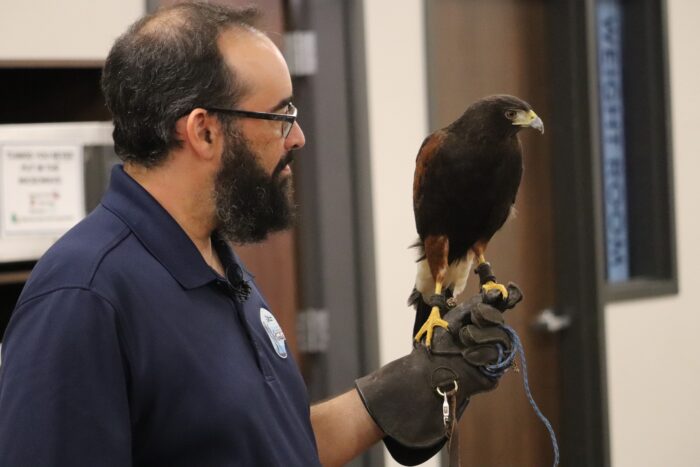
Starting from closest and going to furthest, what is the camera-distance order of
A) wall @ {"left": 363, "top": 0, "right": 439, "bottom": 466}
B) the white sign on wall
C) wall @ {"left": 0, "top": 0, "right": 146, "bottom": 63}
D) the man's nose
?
1. the man's nose
2. the white sign on wall
3. wall @ {"left": 0, "top": 0, "right": 146, "bottom": 63}
4. wall @ {"left": 363, "top": 0, "right": 439, "bottom": 466}

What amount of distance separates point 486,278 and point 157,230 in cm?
50

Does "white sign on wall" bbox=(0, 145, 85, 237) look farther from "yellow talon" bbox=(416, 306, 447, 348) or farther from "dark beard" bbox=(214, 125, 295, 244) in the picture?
"yellow talon" bbox=(416, 306, 447, 348)

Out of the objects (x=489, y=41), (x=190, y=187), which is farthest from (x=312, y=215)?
(x=190, y=187)

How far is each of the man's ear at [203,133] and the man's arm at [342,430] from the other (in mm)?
482

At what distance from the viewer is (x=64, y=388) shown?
1001 mm

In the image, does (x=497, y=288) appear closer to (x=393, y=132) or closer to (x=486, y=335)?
(x=486, y=335)

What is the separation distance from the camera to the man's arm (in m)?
1.48

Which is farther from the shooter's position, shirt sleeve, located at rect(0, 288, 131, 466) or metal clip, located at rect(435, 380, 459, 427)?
metal clip, located at rect(435, 380, 459, 427)

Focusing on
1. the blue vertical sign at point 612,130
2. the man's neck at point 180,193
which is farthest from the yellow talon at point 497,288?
the blue vertical sign at point 612,130

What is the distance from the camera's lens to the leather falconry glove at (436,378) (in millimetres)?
1352

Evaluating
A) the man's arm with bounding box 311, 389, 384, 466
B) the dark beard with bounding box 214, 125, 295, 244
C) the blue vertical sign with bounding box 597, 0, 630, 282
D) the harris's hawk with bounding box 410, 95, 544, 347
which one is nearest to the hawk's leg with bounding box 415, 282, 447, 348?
the harris's hawk with bounding box 410, 95, 544, 347

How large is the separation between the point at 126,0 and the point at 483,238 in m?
1.28

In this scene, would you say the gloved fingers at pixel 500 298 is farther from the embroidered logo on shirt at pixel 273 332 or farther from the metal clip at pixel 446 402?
the embroidered logo on shirt at pixel 273 332

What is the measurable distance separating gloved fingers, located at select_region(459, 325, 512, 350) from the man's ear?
434 millimetres
